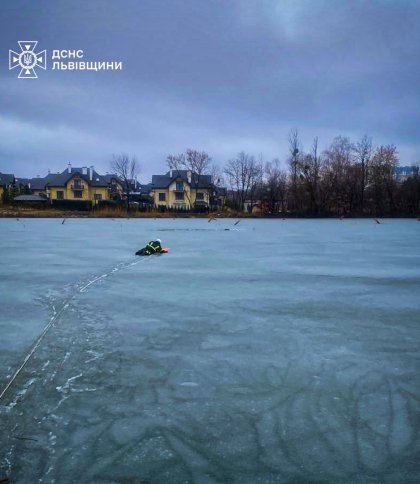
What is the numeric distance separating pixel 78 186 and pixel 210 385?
73950mm

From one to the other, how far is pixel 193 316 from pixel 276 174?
69396 mm

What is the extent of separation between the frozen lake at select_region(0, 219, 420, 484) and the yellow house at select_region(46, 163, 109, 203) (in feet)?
229

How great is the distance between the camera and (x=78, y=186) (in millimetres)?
73438

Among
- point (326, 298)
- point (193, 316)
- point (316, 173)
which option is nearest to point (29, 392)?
point (193, 316)

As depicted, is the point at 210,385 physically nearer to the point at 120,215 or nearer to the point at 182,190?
the point at 120,215

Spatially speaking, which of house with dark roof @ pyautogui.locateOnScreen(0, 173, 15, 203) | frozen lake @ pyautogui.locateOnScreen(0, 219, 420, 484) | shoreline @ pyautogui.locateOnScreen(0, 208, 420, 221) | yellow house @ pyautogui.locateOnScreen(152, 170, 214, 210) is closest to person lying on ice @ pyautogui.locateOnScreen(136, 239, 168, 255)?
frozen lake @ pyautogui.locateOnScreen(0, 219, 420, 484)

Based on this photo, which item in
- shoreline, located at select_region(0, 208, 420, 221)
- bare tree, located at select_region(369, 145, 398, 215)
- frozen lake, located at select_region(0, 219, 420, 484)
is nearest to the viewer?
frozen lake, located at select_region(0, 219, 420, 484)

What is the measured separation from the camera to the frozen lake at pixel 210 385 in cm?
226

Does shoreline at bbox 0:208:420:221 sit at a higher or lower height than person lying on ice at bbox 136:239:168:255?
higher

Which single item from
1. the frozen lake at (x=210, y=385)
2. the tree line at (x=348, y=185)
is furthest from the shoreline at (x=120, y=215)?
the frozen lake at (x=210, y=385)

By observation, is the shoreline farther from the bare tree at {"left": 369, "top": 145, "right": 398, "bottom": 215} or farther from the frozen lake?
the frozen lake

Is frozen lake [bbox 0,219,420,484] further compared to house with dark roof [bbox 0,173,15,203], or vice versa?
house with dark roof [bbox 0,173,15,203]

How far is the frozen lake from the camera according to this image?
2256mm

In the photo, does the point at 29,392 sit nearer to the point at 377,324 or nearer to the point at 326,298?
the point at 377,324
